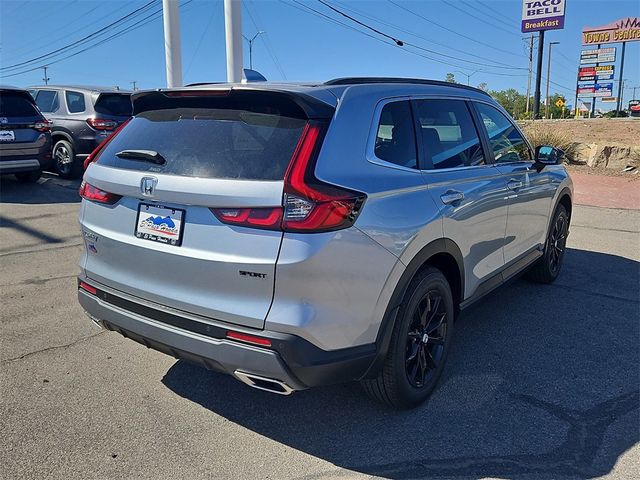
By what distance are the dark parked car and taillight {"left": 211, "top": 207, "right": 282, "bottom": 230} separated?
27.4 ft

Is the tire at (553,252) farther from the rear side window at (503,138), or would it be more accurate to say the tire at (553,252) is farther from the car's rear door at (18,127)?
the car's rear door at (18,127)

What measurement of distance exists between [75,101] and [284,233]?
1012 centimetres

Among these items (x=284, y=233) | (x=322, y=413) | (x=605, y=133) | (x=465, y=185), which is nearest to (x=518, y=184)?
(x=465, y=185)

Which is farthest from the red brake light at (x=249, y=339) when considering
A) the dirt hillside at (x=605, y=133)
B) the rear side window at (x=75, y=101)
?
the dirt hillside at (x=605, y=133)

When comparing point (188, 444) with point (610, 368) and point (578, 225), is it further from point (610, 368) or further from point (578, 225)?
point (578, 225)

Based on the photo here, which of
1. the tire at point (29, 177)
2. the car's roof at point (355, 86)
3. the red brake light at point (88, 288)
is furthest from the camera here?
the tire at point (29, 177)

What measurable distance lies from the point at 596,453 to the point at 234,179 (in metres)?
2.33

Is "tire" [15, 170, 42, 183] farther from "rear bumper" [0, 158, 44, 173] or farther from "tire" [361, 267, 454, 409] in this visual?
"tire" [361, 267, 454, 409]

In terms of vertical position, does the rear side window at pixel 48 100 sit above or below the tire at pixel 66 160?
above

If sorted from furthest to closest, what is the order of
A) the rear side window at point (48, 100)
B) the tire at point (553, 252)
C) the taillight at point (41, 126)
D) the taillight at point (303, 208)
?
the rear side window at point (48, 100) < the taillight at point (41, 126) < the tire at point (553, 252) < the taillight at point (303, 208)

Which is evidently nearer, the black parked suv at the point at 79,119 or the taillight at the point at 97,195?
the taillight at the point at 97,195

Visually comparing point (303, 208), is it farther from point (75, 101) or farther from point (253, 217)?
point (75, 101)

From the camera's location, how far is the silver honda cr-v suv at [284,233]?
95.9 inches

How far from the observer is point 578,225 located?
866 centimetres
